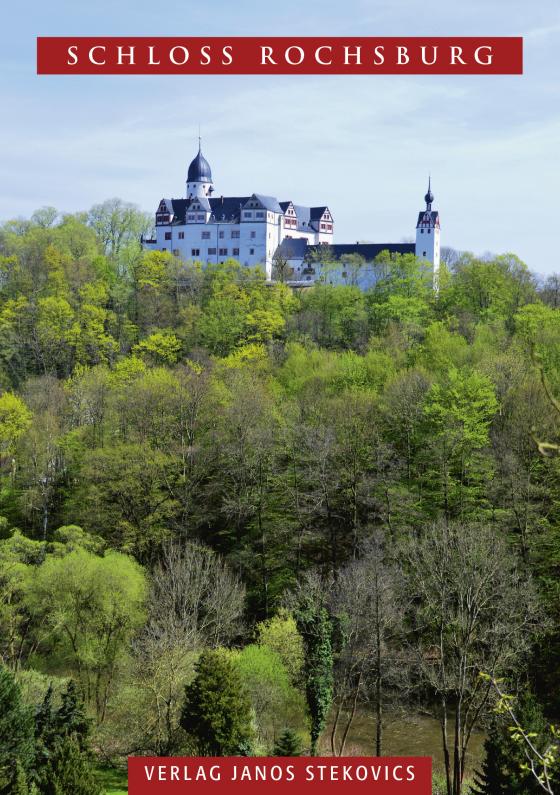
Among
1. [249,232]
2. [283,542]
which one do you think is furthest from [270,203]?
[283,542]

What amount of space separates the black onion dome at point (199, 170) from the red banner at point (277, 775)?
88337 millimetres

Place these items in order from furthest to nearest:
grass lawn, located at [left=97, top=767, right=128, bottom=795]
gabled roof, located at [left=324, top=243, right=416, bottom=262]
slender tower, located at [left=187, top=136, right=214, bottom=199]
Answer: slender tower, located at [left=187, top=136, right=214, bottom=199] → gabled roof, located at [left=324, top=243, right=416, bottom=262] → grass lawn, located at [left=97, top=767, right=128, bottom=795]

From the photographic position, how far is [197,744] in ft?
77.1

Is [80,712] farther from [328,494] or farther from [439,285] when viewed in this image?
[439,285]

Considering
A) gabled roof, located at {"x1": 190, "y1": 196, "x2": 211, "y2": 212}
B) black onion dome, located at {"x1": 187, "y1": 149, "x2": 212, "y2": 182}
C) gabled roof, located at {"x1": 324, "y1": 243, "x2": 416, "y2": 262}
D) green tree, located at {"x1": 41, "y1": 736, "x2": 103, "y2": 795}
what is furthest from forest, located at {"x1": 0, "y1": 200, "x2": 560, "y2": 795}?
black onion dome, located at {"x1": 187, "y1": 149, "x2": 212, "y2": 182}

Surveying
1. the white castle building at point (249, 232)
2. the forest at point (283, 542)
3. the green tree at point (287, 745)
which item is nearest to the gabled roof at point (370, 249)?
the white castle building at point (249, 232)

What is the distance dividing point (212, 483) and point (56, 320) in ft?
101

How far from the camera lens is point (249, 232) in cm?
9444

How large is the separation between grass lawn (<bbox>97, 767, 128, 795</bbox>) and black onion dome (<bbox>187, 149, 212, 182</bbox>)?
80916 millimetres

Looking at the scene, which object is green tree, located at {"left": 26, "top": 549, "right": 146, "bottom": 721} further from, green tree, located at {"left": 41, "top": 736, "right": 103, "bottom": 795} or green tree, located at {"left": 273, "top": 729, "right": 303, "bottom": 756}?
green tree, located at {"left": 273, "top": 729, "right": 303, "bottom": 756}

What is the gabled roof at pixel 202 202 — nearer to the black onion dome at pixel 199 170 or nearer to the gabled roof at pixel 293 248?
the black onion dome at pixel 199 170

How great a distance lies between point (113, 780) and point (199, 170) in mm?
82405

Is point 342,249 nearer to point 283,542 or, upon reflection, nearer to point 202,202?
point 202,202

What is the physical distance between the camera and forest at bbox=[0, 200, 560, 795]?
24.4m
